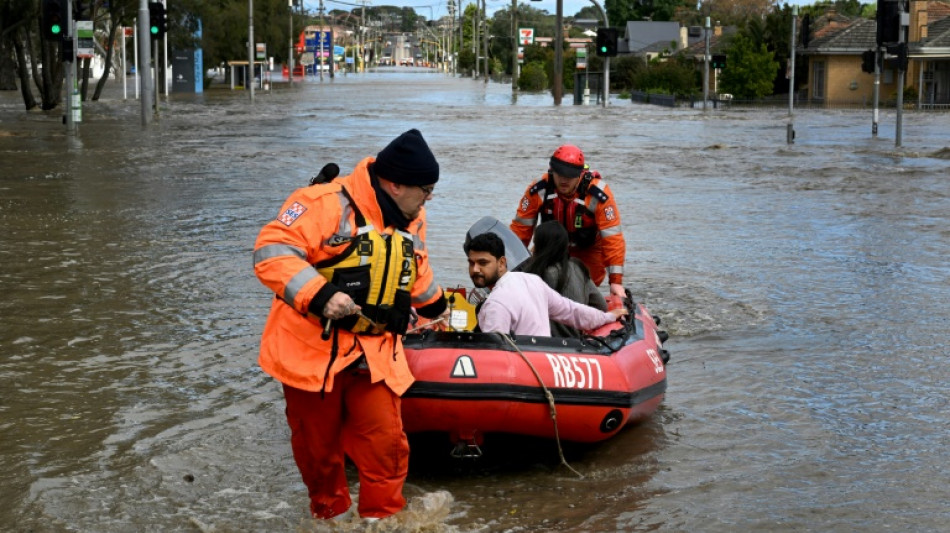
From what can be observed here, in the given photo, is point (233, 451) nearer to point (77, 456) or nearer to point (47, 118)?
point (77, 456)

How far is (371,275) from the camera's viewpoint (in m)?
5.17

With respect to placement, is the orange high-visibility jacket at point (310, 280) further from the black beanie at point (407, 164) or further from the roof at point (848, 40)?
the roof at point (848, 40)

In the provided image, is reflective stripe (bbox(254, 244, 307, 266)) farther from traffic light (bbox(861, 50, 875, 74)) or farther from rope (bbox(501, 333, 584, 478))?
traffic light (bbox(861, 50, 875, 74))

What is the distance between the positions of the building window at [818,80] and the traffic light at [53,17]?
166 feet

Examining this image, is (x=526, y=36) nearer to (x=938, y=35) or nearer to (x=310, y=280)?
(x=938, y=35)

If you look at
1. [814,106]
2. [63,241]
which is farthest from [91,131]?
[814,106]

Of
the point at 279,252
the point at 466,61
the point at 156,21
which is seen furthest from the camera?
the point at 466,61

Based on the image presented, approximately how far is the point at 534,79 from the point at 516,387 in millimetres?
84264

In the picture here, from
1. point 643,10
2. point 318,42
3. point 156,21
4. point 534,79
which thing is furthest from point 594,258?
point 643,10

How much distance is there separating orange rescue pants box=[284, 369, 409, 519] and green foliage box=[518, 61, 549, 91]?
85.0 meters

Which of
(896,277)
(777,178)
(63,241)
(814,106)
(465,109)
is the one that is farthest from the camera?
(814,106)

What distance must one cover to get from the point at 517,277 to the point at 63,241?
29.7 feet

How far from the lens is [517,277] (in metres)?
7.39

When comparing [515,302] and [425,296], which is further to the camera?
[515,302]
